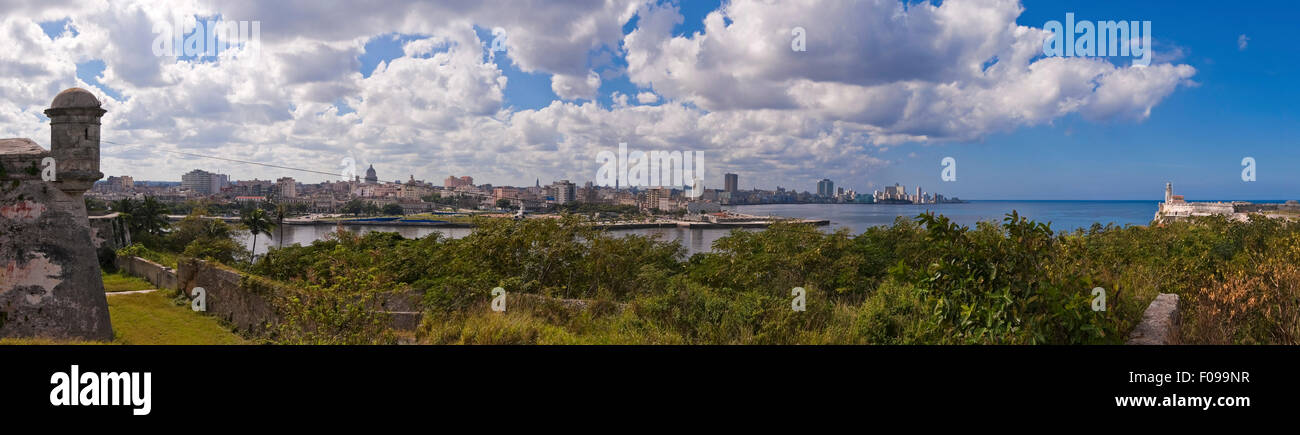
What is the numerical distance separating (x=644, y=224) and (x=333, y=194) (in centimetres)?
4224

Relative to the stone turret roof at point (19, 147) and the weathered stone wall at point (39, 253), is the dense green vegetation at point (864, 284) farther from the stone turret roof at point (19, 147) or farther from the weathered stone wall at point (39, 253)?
the stone turret roof at point (19, 147)

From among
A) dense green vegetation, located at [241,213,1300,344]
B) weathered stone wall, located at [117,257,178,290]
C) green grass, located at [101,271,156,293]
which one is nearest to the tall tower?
dense green vegetation, located at [241,213,1300,344]

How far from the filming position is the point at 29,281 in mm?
10977

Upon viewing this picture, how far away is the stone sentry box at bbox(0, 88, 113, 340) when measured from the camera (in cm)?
1065

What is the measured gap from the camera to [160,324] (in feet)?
55.7

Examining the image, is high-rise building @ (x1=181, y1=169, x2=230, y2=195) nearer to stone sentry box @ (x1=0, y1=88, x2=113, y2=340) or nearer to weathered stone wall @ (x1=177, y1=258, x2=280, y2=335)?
weathered stone wall @ (x1=177, y1=258, x2=280, y2=335)

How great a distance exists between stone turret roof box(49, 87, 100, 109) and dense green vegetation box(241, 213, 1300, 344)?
5.09 metres

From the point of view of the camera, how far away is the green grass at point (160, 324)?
15.0 meters

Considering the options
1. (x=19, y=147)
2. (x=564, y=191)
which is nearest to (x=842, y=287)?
(x=19, y=147)

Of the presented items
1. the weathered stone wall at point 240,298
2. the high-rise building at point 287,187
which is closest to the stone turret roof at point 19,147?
the weathered stone wall at point 240,298

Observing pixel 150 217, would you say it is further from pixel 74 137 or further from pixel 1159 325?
pixel 1159 325

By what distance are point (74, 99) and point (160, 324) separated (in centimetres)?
864
